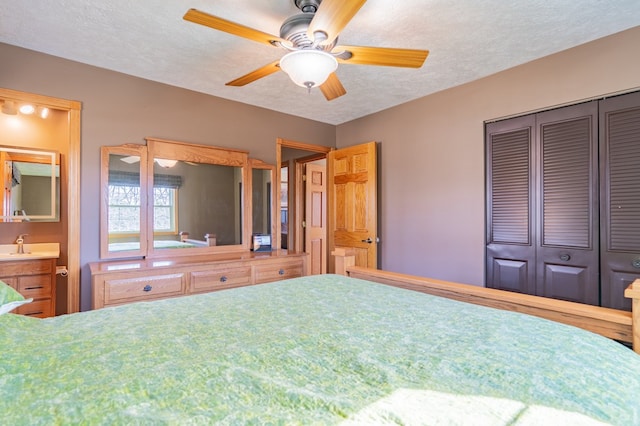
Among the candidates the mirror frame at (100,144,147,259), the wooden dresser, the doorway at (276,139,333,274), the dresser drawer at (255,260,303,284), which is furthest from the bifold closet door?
the mirror frame at (100,144,147,259)

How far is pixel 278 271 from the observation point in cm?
329

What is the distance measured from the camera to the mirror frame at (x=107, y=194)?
2.77m

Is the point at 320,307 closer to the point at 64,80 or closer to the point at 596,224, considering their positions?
the point at 596,224

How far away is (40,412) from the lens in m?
0.64

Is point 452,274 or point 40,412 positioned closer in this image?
point 40,412

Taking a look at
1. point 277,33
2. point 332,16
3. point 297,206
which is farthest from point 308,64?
point 297,206

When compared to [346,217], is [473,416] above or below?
below

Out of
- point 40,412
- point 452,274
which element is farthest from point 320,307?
point 452,274

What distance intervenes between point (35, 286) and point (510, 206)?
13.1 ft

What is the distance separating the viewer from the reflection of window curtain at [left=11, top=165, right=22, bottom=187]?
2.75 meters

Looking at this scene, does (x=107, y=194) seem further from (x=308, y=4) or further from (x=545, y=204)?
(x=545, y=204)

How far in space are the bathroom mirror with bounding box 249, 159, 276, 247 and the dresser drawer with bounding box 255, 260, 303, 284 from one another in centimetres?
54

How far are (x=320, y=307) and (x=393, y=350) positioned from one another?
1.68ft

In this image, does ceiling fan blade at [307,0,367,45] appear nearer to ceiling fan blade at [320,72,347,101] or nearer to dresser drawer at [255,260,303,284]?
ceiling fan blade at [320,72,347,101]
